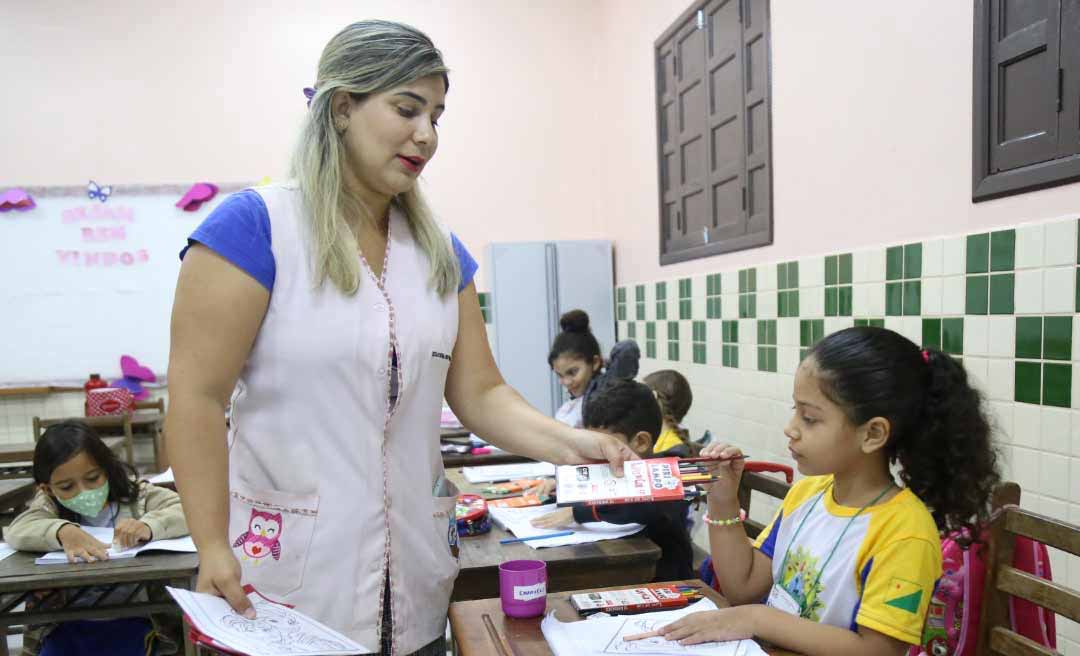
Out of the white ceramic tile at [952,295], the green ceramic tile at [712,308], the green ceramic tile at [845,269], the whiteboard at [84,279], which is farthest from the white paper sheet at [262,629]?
the whiteboard at [84,279]

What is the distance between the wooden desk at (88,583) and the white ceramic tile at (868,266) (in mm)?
2073

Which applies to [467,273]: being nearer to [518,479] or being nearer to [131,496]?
[518,479]

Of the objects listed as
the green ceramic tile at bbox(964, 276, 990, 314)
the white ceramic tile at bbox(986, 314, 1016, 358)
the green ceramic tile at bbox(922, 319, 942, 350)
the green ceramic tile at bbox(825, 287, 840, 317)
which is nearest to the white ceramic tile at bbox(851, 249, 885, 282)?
the green ceramic tile at bbox(825, 287, 840, 317)

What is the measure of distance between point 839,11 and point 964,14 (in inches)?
25.4

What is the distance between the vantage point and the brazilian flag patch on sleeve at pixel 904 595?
1.14 meters

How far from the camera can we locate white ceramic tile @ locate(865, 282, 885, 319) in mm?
2357

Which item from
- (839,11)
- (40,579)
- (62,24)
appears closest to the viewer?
(40,579)

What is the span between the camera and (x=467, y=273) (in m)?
1.32

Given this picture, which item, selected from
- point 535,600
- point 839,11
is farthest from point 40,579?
point 839,11

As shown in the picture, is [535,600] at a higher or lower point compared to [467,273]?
lower

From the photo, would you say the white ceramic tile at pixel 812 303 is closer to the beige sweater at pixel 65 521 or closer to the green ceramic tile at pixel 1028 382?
the green ceramic tile at pixel 1028 382

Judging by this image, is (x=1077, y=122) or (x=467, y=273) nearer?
(x=467, y=273)

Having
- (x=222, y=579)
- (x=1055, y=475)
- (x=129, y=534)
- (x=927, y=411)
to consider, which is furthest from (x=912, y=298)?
(x=129, y=534)

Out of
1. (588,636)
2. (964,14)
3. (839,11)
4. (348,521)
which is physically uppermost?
(839,11)
